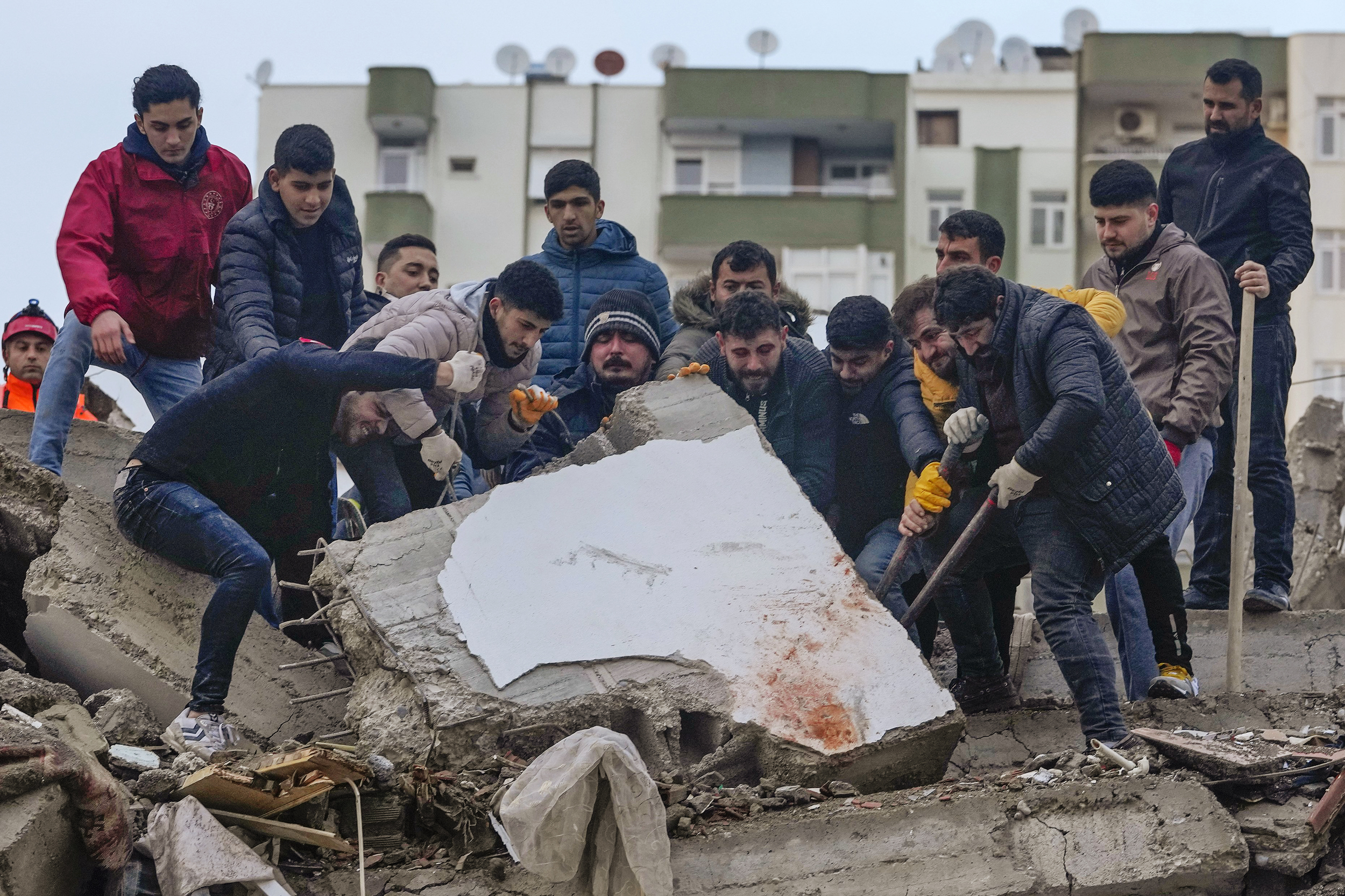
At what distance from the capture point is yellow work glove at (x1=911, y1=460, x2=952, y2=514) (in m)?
6.07

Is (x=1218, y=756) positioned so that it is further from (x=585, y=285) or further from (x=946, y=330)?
(x=585, y=285)

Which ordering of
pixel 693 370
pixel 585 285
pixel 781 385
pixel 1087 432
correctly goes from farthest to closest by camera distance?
pixel 585 285 → pixel 781 385 → pixel 693 370 → pixel 1087 432

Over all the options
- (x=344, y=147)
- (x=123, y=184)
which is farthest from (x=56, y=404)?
(x=344, y=147)

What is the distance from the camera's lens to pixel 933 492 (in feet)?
20.0

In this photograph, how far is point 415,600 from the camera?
231 inches

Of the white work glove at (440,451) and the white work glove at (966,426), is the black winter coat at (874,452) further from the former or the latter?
the white work glove at (440,451)

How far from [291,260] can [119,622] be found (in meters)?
1.57

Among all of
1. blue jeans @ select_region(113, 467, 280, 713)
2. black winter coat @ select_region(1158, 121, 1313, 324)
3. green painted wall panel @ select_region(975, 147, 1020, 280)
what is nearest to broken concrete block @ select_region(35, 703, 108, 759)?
blue jeans @ select_region(113, 467, 280, 713)

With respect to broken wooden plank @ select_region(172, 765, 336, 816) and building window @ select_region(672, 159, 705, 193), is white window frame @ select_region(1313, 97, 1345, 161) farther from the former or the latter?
broken wooden plank @ select_region(172, 765, 336, 816)

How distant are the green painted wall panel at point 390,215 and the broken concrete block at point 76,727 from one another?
1876 cm

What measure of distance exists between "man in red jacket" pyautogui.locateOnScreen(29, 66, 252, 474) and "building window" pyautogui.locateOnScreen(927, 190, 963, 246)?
19.2 metres

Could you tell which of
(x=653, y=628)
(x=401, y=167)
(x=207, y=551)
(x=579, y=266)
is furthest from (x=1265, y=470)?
(x=401, y=167)

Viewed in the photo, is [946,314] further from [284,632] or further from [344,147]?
[344,147]

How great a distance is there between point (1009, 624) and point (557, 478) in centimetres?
204
